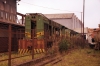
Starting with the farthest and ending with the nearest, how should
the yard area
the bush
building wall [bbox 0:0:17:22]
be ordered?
building wall [bbox 0:0:17:22]
the bush
the yard area

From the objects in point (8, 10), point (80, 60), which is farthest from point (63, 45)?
point (8, 10)

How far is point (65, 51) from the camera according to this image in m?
18.4

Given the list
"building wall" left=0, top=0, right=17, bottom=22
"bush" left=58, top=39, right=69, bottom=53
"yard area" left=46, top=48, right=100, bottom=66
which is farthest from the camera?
"building wall" left=0, top=0, right=17, bottom=22

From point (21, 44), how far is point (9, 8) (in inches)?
298

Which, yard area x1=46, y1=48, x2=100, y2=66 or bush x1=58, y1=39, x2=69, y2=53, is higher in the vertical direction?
bush x1=58, y1=39, x2=69, y2=53

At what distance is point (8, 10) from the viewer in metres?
22.1

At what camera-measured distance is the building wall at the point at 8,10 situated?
20.5 m

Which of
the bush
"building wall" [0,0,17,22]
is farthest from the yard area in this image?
"building wall" [0,0,17,22]

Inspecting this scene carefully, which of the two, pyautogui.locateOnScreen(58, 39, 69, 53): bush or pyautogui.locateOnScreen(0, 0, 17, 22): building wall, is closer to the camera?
pyautogui.locateOnScreen(58, 39, 69, 53): bush

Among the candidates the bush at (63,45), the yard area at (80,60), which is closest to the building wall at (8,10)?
the bush at (63,45)

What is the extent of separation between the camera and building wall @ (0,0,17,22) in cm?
2054

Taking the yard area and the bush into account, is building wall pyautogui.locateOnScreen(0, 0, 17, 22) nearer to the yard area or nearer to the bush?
the bush

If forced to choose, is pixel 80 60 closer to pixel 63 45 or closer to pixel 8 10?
pixel 63 45

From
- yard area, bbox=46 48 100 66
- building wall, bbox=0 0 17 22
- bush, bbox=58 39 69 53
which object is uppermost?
building wall, bbox=0 0 17 22
